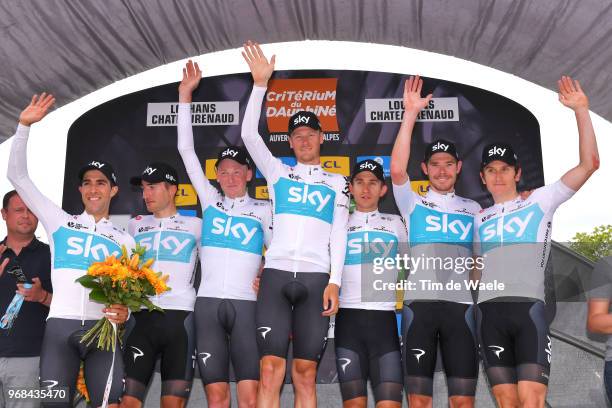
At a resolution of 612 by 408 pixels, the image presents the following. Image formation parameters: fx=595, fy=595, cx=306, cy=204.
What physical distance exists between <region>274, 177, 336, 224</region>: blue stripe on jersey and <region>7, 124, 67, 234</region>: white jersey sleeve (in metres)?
1.74

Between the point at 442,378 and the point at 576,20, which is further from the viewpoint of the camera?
the point at 442,378

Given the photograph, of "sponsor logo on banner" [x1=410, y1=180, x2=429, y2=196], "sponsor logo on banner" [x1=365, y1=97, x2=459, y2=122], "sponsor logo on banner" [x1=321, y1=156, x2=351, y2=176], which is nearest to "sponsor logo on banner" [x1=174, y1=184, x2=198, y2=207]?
"sponsor logo on banner" [x1=321, y1=156, x2=351, y2=176]

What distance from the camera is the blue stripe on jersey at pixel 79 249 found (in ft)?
15.1

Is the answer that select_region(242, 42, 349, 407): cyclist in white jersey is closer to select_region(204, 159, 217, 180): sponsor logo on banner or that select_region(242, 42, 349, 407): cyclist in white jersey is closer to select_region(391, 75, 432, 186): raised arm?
select_region(391, 75, 432, 186): raised arm

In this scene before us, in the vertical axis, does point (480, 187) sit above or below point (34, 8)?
below

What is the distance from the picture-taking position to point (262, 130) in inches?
251

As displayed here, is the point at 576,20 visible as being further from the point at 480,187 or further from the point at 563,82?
the point at 480,187

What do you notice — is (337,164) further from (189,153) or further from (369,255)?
(189,153)

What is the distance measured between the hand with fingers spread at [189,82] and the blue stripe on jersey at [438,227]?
7.44 feet

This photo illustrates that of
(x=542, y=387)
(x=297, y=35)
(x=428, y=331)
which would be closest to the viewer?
(x=542, y=387)

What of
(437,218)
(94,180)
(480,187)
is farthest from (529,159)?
(94,180)

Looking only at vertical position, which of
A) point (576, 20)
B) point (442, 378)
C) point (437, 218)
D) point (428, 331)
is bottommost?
point (442, 378)

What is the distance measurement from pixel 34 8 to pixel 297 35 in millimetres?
2323

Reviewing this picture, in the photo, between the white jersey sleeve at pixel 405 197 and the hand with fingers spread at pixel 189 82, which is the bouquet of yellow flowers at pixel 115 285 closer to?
the hand with fingers spread at pixel 189 82
